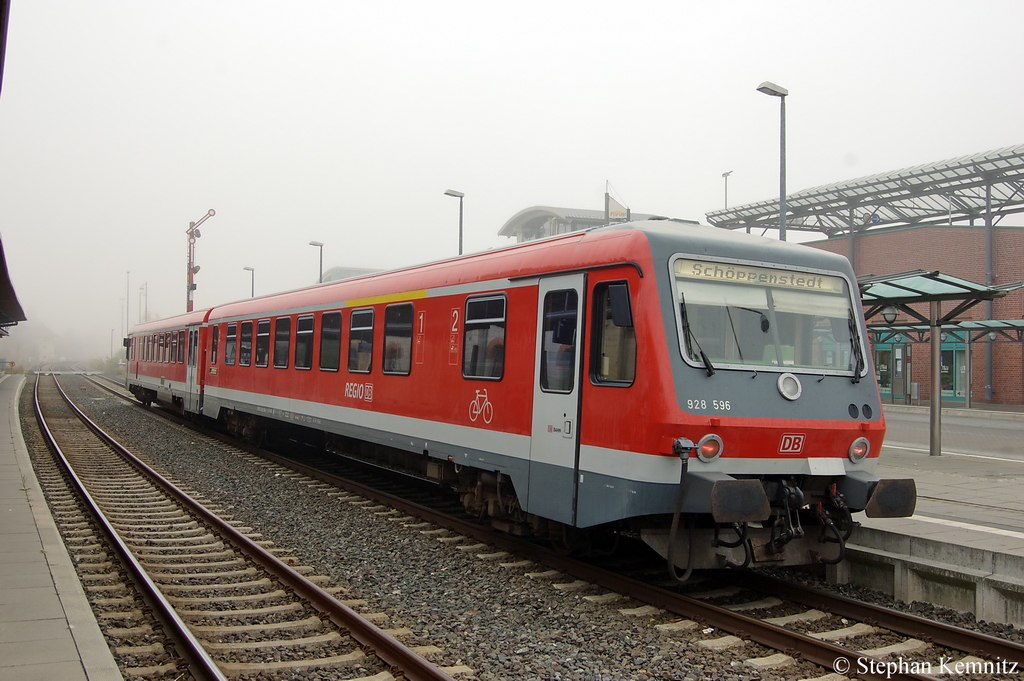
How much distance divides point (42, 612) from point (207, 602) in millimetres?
1272

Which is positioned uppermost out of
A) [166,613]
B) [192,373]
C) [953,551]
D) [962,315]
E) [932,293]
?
[962,315]

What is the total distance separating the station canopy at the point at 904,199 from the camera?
102 ft

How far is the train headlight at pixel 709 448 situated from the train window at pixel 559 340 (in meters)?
1.35

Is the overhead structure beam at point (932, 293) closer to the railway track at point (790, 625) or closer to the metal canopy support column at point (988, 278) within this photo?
the railway track at point (790, 625)

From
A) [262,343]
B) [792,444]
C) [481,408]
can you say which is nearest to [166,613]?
[481,408]

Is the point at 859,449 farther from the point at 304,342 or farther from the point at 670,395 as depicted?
the point at 304,342

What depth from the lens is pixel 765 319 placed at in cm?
676

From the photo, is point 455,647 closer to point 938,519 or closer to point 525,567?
point 525,567

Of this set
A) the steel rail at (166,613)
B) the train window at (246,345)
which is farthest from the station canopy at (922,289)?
the train window at (246,345)

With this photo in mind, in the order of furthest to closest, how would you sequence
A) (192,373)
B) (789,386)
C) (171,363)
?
(171,363) < (192,373) < (789,386)

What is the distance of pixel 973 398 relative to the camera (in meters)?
33.8

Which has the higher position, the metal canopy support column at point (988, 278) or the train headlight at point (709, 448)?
the metal canopy support column at point (988, 278)

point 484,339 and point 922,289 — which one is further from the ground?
point 922,289

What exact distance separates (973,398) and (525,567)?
1282 inches
